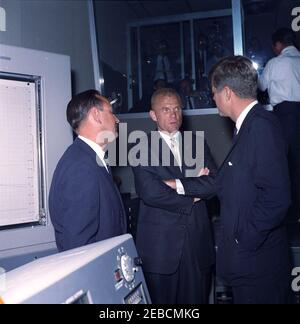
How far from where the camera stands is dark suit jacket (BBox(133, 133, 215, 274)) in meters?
2.01

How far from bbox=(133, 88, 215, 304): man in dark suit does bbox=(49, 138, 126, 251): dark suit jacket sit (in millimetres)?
401

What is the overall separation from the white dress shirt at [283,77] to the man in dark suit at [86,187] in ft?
6.20

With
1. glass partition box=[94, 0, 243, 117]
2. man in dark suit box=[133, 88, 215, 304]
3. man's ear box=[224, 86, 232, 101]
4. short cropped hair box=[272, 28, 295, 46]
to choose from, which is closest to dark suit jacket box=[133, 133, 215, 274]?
man in dark suit box=[133, 88, 215, 304]

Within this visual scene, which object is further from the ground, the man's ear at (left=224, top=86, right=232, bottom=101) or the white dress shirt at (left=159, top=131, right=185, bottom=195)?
the man's ear at (left=224, top=86, right=232, bottom=101)

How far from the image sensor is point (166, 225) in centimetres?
203

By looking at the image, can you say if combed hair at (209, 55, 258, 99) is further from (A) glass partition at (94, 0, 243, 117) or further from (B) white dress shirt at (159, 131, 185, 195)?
(A) glass partition at (94, 0, 243, 117)

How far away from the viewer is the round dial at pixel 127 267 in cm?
78

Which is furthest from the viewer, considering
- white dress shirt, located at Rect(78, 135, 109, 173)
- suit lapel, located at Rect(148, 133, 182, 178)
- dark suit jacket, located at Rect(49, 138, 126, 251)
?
suit lapel, located at Rect(148, 133, 182, 178)

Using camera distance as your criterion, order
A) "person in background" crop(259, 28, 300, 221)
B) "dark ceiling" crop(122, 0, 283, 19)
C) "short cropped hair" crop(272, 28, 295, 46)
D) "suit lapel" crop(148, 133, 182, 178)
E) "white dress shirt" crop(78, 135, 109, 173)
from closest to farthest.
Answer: "white dress shirt" crop(78, 135, 109, 173)
"suit lapel" crop(148, 133, 182, 178)
"person in background" crop(259, 28, 300, 221)
"short cropped hair" crop(272, 28, 295, 46)
"dark ceiling" crop(122, 0, 283, 19)

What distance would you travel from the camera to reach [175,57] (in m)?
4.30

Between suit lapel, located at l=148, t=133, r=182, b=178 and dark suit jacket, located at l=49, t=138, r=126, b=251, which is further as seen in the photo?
suit lapel, located at l=148, t=133, r=182, b=178

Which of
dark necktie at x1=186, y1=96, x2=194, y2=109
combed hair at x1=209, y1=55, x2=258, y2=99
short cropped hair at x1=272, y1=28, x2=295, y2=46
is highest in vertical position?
short cropped hair at x1=272, y1=28, x2=295, y2=46
